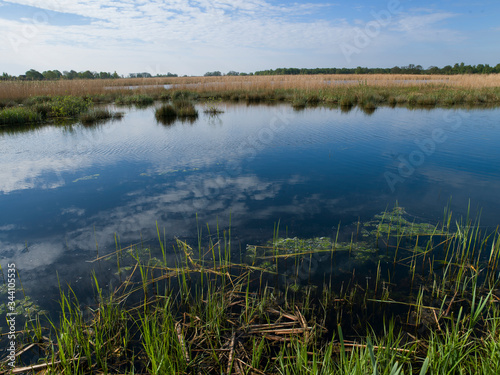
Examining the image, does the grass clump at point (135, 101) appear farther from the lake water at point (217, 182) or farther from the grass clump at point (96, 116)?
the lake water at point (217, 182)

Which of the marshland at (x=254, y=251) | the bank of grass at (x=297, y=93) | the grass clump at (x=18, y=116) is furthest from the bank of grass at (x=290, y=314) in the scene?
the bank of grass at (x=297, y=93)

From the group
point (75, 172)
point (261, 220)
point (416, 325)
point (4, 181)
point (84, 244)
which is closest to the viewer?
point (416, 325)

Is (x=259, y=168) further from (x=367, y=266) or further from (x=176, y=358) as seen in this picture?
(x=176, y=358)

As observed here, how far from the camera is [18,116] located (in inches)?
458

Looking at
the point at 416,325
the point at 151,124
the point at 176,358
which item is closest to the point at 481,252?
the point at 416,325

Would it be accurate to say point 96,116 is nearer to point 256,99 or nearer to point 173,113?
point 173,113

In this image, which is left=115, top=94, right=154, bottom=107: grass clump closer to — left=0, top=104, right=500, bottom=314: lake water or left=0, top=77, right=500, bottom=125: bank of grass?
left=0, top=77, right=500, bottom=125: bank of grass

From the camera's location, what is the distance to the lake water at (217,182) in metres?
3.93

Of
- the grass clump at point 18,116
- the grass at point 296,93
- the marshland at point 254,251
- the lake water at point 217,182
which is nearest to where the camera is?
the marshland at point 254,251

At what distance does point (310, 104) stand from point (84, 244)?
1513cm

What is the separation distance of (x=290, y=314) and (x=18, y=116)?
1388 cm

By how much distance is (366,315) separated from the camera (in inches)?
101

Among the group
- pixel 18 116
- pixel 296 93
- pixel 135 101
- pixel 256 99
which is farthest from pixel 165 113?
pixel 296 93

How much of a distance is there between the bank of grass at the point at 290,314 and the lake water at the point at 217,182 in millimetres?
491
